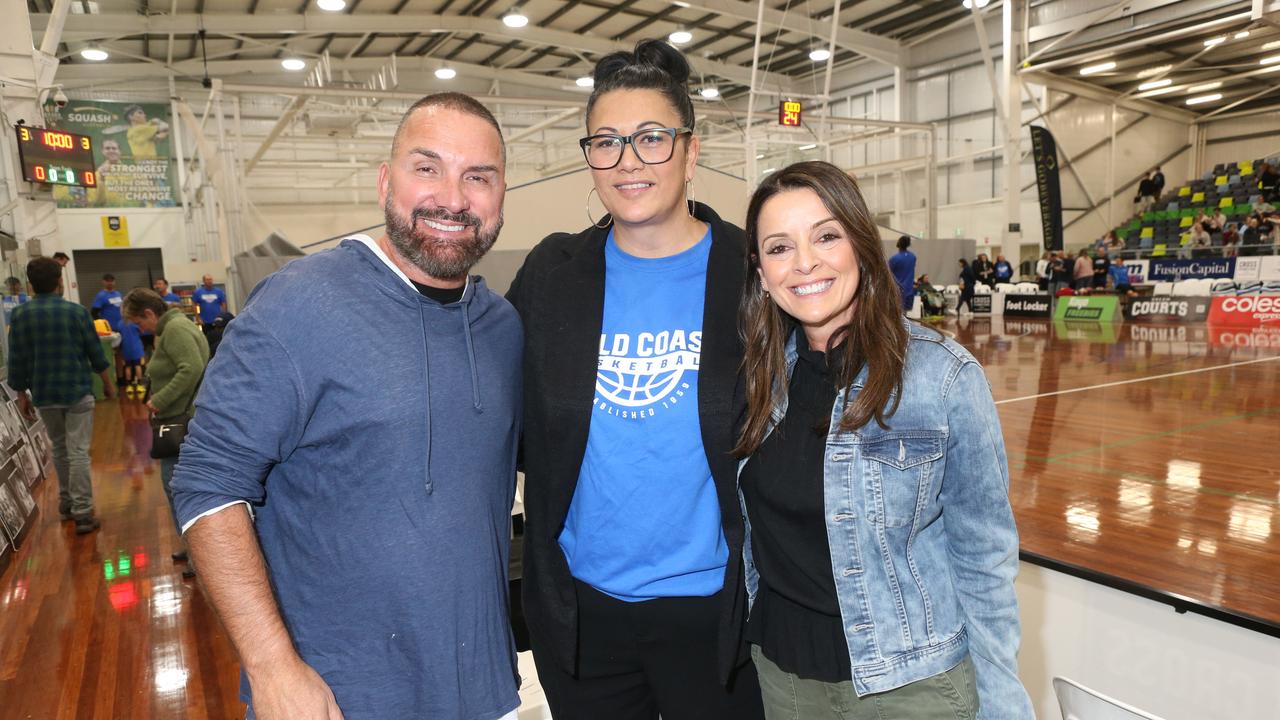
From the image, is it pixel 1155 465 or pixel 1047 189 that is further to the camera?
pixel 1047 189

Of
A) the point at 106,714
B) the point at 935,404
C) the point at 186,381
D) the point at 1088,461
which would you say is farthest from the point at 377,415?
the point at 1088,461

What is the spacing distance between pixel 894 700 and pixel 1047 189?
18.5 m

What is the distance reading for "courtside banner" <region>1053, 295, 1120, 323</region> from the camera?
46.8 ft

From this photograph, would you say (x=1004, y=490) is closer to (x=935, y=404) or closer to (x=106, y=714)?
(x=935, y=404)

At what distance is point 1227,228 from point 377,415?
21.4 m

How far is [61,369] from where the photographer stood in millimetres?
5035

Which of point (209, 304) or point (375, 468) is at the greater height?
point (209, 304)

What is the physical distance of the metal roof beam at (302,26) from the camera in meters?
15.3

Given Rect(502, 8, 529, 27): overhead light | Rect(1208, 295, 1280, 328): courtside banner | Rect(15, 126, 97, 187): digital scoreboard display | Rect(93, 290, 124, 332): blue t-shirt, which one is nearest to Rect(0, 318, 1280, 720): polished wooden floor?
Rect(15, 126, 97, 187): digital scoreboard display

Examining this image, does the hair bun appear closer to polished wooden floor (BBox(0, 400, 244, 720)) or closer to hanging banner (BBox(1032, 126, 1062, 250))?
polished wooden floor (BBox(0, 400, 244, 720))

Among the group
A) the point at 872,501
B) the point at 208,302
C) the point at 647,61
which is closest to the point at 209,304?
the point at 208,302

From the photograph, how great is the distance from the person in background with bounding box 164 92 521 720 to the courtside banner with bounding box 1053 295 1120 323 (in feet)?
51.1

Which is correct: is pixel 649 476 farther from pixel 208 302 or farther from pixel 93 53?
A: pixel 93 53

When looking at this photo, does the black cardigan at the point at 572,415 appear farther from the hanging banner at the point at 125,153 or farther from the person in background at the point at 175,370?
the hanging banner at the point at 125,153
